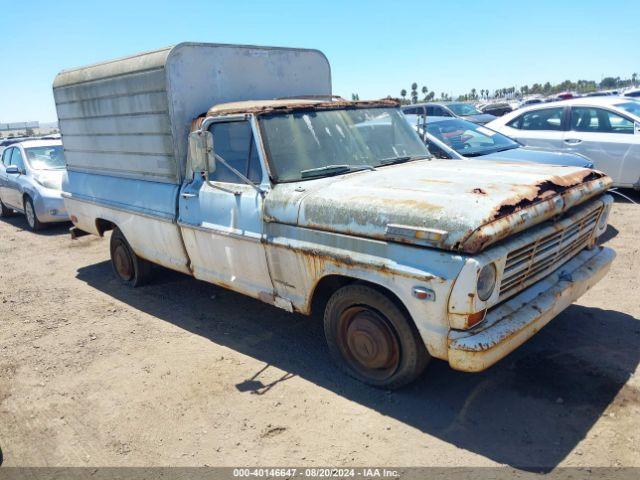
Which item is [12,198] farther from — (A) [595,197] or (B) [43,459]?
(A) [595,197]

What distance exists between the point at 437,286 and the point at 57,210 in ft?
27.7

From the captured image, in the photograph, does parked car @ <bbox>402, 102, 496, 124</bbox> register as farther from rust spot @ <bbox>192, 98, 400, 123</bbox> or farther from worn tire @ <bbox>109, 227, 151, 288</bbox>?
worn tire @ <bbox>109, 227, 151, 288</bbox>

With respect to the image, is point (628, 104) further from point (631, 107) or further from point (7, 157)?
point (7, 157)

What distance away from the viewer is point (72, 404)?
378 centimetres

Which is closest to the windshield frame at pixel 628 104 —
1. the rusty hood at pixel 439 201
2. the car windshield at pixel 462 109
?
the rusty hood at pixel 439 201

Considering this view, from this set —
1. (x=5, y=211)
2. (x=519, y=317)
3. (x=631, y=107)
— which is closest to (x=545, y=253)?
(x=519, y=317)

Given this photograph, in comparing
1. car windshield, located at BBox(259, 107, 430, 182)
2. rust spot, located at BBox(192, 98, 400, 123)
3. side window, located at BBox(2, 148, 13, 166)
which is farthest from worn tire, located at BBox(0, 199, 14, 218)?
car windshield, located at BBox(259, 107, 430, 182)

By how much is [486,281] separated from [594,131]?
22.8 feet

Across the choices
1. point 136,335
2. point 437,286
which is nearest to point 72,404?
point 136,335

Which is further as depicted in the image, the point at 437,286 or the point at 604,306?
the point at 604,306

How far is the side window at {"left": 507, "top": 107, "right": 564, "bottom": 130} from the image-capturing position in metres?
8.78

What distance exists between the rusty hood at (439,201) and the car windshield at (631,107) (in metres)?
5.65

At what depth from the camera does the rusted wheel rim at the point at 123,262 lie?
6.10 m

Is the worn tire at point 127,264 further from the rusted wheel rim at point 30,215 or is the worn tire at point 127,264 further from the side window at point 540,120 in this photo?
the side window at point 540,120
